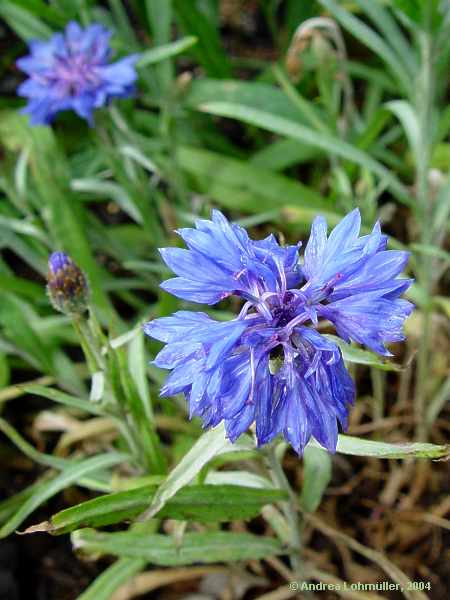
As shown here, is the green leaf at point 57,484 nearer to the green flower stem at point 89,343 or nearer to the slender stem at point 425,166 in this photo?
the green flower stem at point 89,343

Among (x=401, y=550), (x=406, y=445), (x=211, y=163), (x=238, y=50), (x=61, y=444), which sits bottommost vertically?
(x=401, y=550)

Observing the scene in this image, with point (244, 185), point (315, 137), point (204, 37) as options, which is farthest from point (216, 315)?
point (204, 37)

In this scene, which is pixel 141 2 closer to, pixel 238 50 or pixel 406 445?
pixel 238 50

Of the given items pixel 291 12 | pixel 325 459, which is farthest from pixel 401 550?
pixel 291 12

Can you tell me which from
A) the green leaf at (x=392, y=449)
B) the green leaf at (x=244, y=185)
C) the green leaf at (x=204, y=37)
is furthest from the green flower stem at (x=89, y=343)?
the green leaf at (x=204, y=37)

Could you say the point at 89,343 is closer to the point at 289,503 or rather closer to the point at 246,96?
the point at 289,503

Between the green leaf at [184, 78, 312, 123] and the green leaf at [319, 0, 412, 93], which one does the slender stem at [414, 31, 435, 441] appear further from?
the green leaf at [184, 78, 312, 123]
